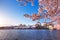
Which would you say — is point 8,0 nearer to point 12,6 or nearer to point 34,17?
point 12,6

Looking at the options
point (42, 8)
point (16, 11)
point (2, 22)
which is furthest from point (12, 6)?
point (42, 8)

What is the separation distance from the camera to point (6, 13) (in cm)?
391

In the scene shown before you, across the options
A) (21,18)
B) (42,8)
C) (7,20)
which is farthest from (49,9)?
(7,20)

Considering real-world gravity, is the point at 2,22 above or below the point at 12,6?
below

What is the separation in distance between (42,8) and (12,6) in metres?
1.61

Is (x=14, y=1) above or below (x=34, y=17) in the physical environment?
above

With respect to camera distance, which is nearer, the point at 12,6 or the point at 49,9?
the point at 49,9

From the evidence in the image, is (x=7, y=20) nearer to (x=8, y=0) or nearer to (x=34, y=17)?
(x=8, y=0)

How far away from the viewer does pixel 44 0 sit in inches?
87.2

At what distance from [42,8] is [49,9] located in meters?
0.13

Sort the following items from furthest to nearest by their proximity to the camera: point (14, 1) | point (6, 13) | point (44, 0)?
point (6, 13)
point (14, 1)
point (44, 0)

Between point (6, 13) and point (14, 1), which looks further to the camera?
point (6, 13)

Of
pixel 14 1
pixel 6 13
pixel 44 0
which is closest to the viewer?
pixel 44 0

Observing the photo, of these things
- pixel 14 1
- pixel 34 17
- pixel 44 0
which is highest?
pixel 14 1
